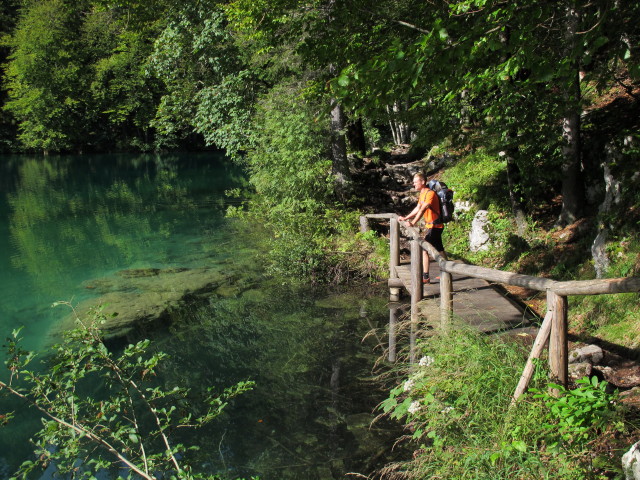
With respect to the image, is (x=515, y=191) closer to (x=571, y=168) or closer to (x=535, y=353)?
(x=571, y=168)

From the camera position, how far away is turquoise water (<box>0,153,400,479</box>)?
19.5 feet

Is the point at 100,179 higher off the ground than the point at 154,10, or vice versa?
the point at 154,10

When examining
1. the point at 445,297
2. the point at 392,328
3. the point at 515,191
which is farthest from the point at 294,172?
the point at 445,297

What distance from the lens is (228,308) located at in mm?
10633

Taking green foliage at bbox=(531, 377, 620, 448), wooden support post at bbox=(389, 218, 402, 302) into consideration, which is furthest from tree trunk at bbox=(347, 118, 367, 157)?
green foliage at bbox=(531, 377, 620, 448)

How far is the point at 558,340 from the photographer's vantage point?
13.0 feet

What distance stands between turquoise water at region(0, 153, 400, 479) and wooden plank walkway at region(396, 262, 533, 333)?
3.94ft

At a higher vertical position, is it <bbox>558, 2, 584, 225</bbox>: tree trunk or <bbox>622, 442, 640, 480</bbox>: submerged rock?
<bbox>558, 2, 584, 225</bbox>: tree trunk

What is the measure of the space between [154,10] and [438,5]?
1482 cm

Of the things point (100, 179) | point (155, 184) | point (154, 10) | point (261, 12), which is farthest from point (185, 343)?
point (100, 179)

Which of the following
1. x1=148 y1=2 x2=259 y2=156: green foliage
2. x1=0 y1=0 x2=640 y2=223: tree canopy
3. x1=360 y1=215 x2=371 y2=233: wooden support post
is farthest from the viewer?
x1=148 y1=2 x2=259 y2=156: green foliage

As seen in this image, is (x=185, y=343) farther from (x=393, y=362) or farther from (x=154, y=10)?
(x=154, y=10)

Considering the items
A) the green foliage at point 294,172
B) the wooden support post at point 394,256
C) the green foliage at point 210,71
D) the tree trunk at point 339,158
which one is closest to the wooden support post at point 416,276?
the wooden support post at point 394,256

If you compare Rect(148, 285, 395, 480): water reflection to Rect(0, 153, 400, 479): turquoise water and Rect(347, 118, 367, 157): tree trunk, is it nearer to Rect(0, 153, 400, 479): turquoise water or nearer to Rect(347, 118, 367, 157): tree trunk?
Rect(0, 153, 400, 479): turquoise water
